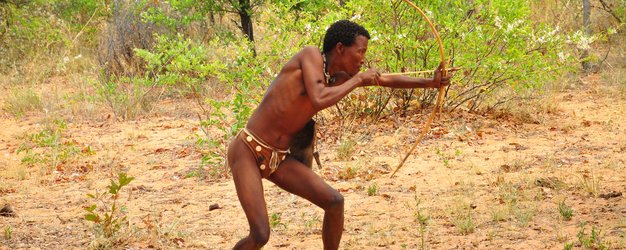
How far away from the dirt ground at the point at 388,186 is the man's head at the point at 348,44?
143cm

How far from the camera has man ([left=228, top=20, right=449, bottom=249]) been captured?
3855mm

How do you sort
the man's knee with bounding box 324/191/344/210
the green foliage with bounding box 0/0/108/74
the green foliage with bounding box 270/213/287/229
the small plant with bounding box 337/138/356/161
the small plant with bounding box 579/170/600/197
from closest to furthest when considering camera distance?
the man's knee with bounding box 324/191/344/210, the green foliage with bounding box 270/213/287/229, the small plant with bounding box 579/170/600/197, the small plant with bounding box 337/138/356/161, the green foliage with bounding box 0/0/108/74

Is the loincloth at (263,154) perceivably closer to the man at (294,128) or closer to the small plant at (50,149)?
the man at (294,128)

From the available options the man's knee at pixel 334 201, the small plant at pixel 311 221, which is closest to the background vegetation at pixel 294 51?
the small plant at pixel 311 221

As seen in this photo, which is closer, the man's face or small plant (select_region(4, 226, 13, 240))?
the man's face

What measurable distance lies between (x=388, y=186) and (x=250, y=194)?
8.79ft

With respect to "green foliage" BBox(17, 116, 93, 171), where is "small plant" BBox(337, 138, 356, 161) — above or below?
above

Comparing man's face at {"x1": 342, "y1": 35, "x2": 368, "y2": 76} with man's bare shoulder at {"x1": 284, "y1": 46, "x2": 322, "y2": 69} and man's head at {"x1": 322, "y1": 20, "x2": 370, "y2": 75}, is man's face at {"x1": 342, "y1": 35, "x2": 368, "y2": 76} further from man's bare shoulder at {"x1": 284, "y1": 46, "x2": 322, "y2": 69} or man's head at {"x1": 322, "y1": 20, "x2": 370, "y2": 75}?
man's bare shoulder at {"x1": 284, "y1": 46, "x2": 322, "y2": 69}

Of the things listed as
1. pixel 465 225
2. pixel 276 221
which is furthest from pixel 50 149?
pixel 465 225

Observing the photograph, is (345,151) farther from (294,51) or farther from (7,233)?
(7,233)

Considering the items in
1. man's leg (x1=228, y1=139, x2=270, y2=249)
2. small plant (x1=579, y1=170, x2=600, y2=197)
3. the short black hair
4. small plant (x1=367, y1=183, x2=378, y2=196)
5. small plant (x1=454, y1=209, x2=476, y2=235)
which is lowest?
small plant (x1=367, y1=183, x2=378, y2=196)

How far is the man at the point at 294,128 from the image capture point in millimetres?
3855

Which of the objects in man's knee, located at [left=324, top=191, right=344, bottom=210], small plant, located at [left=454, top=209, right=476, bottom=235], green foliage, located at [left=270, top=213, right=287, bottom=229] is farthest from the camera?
green foliage, located at [left=270, top=213, right=287, bottom=229]

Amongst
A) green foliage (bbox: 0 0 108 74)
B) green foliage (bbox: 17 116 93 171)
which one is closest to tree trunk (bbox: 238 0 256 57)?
green foliage (bbox: 17 116 93 171)
